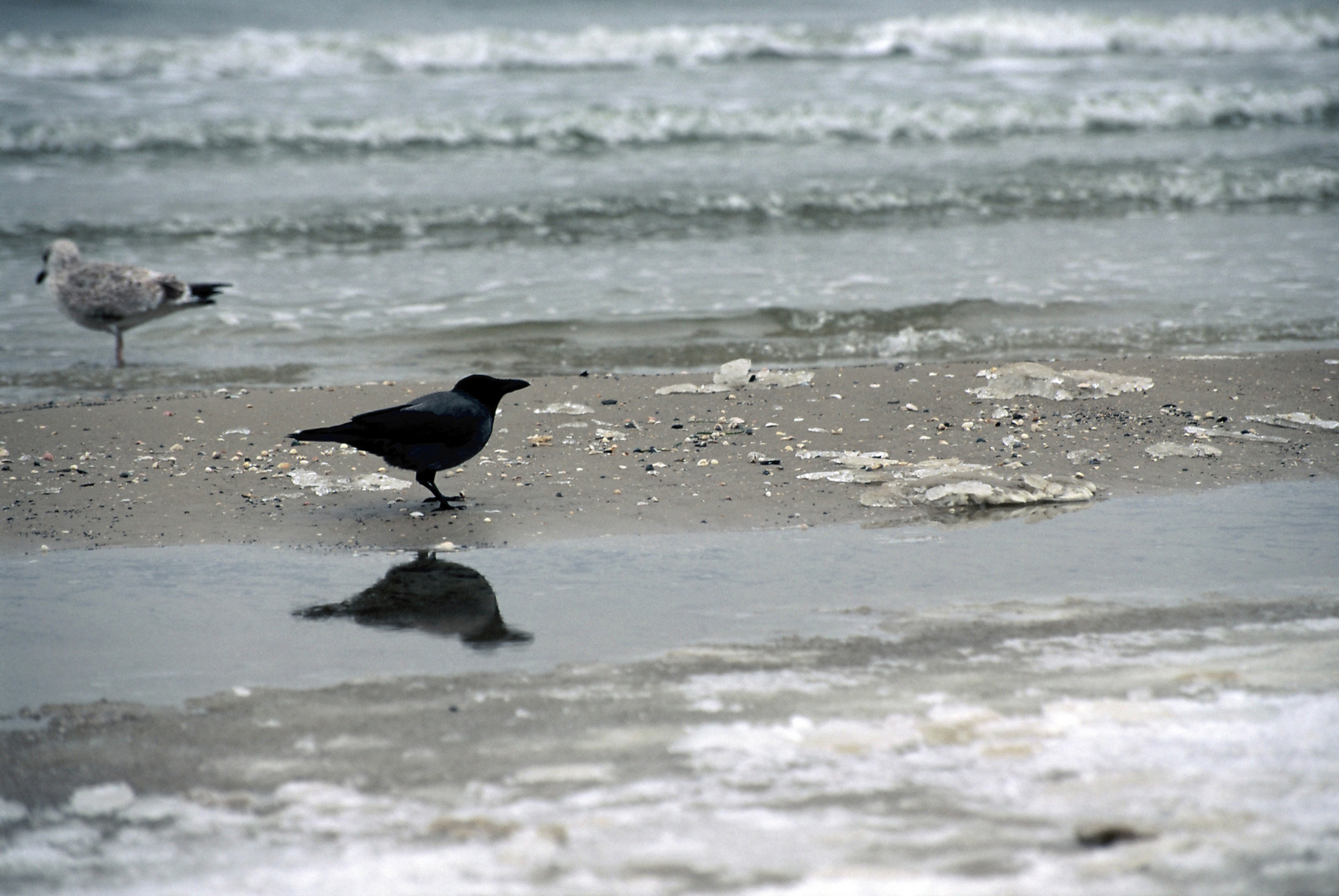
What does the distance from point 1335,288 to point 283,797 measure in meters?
8.21

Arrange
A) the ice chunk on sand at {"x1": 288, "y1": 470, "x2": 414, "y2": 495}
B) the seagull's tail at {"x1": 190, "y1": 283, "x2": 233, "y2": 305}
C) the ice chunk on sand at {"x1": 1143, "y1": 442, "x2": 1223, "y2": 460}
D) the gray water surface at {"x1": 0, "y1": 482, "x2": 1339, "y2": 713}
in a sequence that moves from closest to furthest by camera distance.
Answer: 1. the gray water surface at {"x1": 0, "y1": 482, "x2": 1339, "y2": 713}
2. the ice chunk on sand at {"x1": 288, "y1": 470, "x2": 414, "y2": 495}
3. the ice chunk on sand at {"x1": 1143, "y1": 442, "x2": 1223, "y2": 460}
4. the seagull's tail at {"x1": 190, "y1": 283, "x2": 233, "y2": 305}

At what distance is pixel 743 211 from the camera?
11.4m

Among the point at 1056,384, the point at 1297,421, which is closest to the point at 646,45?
the point at 1056,384

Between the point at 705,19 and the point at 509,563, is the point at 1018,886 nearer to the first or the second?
the point at 509,563

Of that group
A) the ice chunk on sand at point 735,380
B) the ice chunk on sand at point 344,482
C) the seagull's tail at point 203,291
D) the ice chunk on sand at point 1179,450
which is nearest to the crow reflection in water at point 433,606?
the ice chunk on sand at point 344,482

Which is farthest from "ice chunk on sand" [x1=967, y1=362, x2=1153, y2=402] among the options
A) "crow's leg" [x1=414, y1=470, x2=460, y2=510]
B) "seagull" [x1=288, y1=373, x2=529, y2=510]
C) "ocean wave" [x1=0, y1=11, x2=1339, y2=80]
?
"ocean wave" [x1=0, y1=11, x2=1339, y2=80]

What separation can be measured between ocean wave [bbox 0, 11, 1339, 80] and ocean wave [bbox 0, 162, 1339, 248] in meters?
7.95

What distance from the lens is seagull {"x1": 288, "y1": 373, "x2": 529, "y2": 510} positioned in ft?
15.0

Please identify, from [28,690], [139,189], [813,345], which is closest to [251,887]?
[28,690]

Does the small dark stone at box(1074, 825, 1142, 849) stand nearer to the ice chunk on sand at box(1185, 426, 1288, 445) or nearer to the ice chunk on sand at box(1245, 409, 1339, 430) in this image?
the ice chunk on sand at box(1185, 426, 1288, 445)

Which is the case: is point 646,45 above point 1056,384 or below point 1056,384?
above

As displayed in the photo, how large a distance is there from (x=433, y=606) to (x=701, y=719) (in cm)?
114

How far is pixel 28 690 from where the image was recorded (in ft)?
10.5

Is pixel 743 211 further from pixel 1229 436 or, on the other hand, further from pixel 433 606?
pixel 433 606
